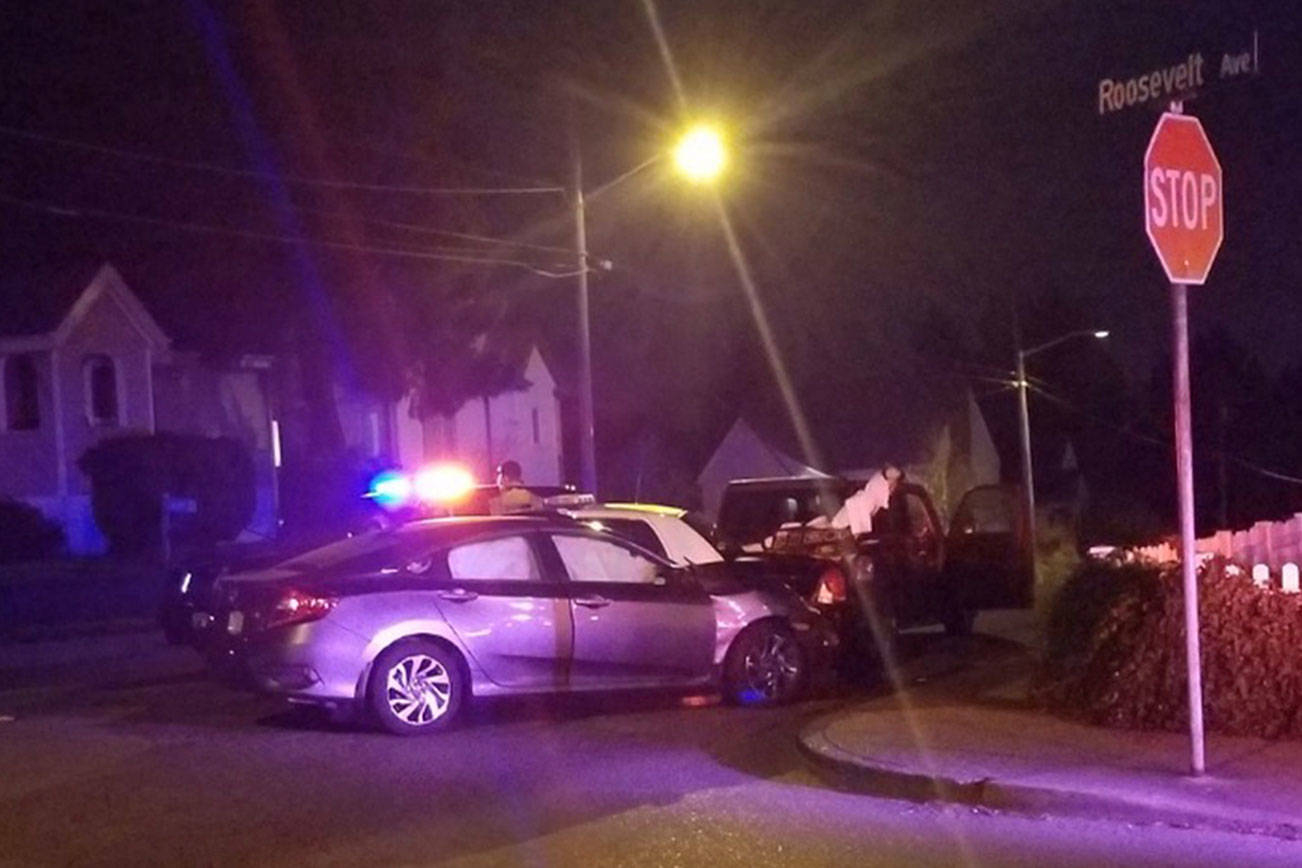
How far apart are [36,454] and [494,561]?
2813cm

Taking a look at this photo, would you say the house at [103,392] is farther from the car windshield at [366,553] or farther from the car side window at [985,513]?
the car windshield at [366,553]

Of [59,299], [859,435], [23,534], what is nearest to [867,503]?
[23,534]

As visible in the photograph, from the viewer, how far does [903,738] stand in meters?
11.3

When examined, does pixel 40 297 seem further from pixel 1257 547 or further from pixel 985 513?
pixel 1257 547

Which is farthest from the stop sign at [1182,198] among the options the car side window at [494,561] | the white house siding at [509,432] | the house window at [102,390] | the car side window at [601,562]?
the white house siding at [509,432]

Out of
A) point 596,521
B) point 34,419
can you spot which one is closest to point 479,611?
point 596,521

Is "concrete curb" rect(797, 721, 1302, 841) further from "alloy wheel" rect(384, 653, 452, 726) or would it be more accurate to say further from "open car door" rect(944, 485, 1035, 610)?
"open car door" rect(944, 485, 1035, 610)

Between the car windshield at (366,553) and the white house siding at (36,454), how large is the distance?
27.1 meters

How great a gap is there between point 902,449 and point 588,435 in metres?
29.3

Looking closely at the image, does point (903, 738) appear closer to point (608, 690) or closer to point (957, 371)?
point (608, 690)

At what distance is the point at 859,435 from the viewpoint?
5694 centimetres

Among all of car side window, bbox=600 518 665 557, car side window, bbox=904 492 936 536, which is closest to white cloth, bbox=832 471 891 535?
car side window, bbox=904 492 936 536

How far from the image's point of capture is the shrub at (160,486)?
3822 cm

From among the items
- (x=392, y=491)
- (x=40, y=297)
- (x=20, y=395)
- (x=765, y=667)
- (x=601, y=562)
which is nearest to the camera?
(x=601, y=562)
